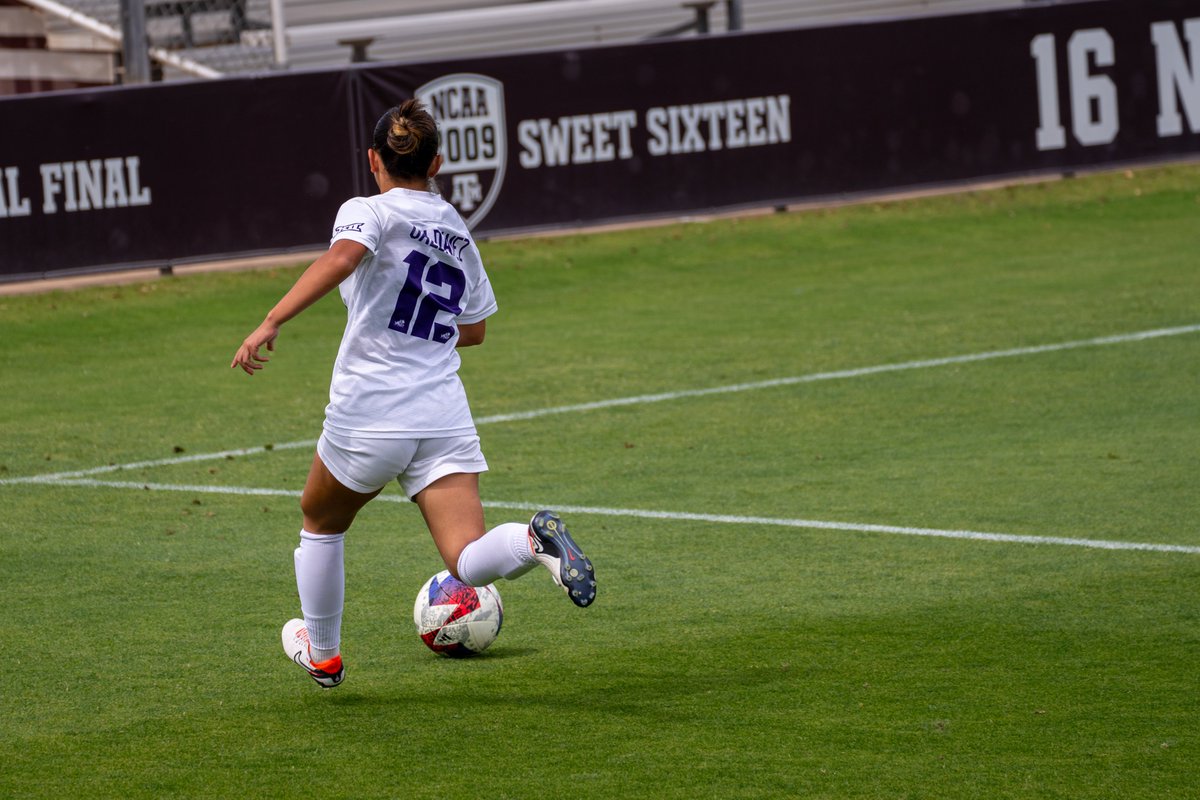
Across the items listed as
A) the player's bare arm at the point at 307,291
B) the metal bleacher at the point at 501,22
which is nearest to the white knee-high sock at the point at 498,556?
the player's bare arm at the point at 307,291

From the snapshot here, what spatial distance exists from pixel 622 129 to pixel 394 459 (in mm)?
12965

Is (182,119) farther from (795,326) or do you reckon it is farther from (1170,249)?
(1170,249)

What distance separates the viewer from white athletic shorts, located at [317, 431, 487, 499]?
5.55 m

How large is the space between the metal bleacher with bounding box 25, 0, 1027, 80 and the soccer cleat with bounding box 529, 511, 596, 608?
15053 millimetres

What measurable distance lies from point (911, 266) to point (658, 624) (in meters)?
11.1

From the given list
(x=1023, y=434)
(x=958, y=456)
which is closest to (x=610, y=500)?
(x=958, y=456)

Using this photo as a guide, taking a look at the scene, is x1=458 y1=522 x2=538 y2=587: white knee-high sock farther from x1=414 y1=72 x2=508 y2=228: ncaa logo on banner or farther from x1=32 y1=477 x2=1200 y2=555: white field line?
x1=414 y1=72 x2=508 y2=228: ncaa logo on banner

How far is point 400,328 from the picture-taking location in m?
5.61

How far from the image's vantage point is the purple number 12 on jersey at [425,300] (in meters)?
5.59

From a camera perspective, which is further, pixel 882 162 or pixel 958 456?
pixel 882 162

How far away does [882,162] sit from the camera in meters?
19.5

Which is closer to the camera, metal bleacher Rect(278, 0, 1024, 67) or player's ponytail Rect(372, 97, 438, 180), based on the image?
player's ponytail Rect(372, 97, 438, 180)

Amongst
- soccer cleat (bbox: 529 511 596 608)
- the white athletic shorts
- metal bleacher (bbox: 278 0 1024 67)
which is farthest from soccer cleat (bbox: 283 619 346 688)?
metal bleacher (bbox: 278 0 1024 67)

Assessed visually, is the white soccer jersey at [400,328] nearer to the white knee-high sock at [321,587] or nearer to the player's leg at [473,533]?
the player's leg at [473,533]
